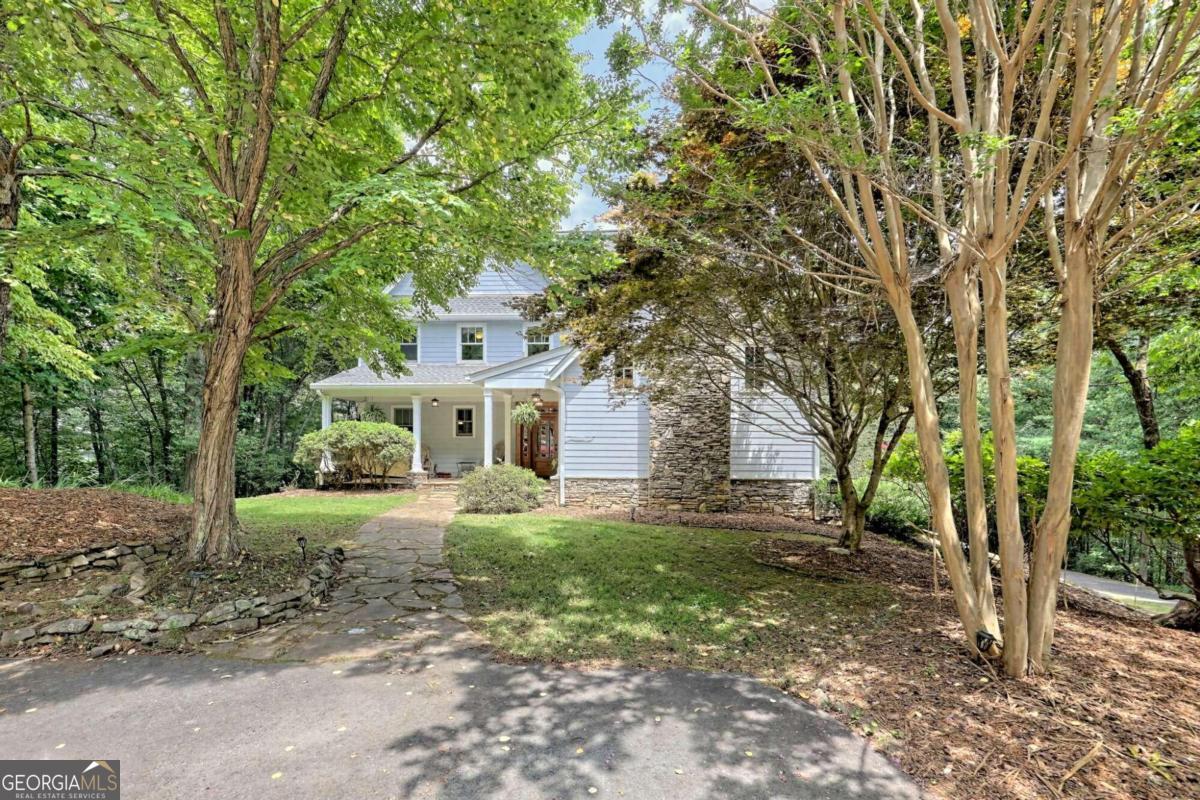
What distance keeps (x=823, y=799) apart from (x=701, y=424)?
396 inches

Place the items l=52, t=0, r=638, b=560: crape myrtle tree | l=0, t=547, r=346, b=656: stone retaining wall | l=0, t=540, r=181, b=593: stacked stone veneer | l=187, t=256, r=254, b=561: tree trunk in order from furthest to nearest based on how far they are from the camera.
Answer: l=187, t=256, r=254, b=561: tree trunk < l=0, t=540, r=181, b=593: stacked stone veneer < l=52, t=0, r=638, b=560: crape myrtle tree < l=0, t=547, r=346, b=656: stone retaining wall

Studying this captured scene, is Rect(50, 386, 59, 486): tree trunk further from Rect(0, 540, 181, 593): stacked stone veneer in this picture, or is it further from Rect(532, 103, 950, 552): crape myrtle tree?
Rect(532, 103, 950, 552): crape myrtle tree

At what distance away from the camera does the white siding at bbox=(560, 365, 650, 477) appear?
40.5 feet

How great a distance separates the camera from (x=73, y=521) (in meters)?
5.89

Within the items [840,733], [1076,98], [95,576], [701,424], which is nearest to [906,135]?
[1076,98]

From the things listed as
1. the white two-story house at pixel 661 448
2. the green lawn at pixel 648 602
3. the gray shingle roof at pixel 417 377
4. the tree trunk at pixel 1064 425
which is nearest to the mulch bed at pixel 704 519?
the white two-story house at pixel 661 448

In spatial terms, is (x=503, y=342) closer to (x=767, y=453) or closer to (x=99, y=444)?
(x=767, y=453)

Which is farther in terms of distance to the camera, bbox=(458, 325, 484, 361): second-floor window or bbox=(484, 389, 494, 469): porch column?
bbox=(458, 325, 484, 361): second-floor window

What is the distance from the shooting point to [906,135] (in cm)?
493

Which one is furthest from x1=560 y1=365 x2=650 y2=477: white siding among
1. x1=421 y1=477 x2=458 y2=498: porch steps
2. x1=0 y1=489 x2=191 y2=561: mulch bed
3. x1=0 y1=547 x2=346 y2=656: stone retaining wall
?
x1=0 y1=547 x2=346 y2=656: stone retaining wall

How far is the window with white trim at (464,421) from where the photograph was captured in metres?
16.7

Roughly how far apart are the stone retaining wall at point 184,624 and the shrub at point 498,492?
19.6 feet

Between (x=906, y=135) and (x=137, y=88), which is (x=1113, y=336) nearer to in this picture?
(x=906, y=135)

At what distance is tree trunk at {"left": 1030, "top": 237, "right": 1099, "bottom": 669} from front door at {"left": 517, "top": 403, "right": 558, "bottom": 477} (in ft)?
42.5
